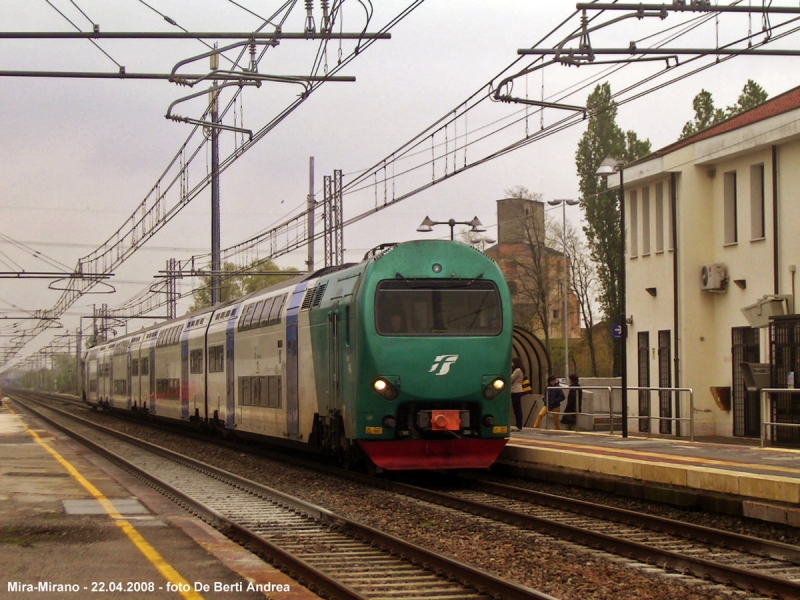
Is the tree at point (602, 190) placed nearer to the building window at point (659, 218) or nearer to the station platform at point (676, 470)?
the building window at point (659, 218)

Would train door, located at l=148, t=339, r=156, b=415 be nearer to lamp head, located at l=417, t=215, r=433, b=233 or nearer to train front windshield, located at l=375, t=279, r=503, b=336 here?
lamp head, located at l=417, t=215, r=433, b=233

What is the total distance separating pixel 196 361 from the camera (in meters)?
29.8

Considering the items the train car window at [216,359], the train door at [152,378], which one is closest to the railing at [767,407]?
the train car window at [216,359]

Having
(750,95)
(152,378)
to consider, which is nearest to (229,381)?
(152,378)

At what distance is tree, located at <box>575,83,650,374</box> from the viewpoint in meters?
57.0

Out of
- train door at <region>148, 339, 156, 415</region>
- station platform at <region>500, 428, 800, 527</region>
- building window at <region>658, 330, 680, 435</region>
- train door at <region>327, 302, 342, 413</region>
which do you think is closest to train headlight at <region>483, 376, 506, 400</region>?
station platform at <region>500, 428, 800, 527</region>

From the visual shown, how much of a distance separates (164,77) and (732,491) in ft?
29.3

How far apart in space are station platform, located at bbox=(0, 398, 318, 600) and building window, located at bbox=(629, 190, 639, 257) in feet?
68.6

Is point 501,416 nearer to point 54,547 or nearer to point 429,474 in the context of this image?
point 429,474

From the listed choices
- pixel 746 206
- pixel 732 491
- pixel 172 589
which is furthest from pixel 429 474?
pixel 746 206

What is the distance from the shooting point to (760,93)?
50.5 metres

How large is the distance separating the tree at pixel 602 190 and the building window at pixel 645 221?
22778 mm

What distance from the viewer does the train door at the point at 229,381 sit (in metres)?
25.3

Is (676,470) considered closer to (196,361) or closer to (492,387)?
(492,387)
